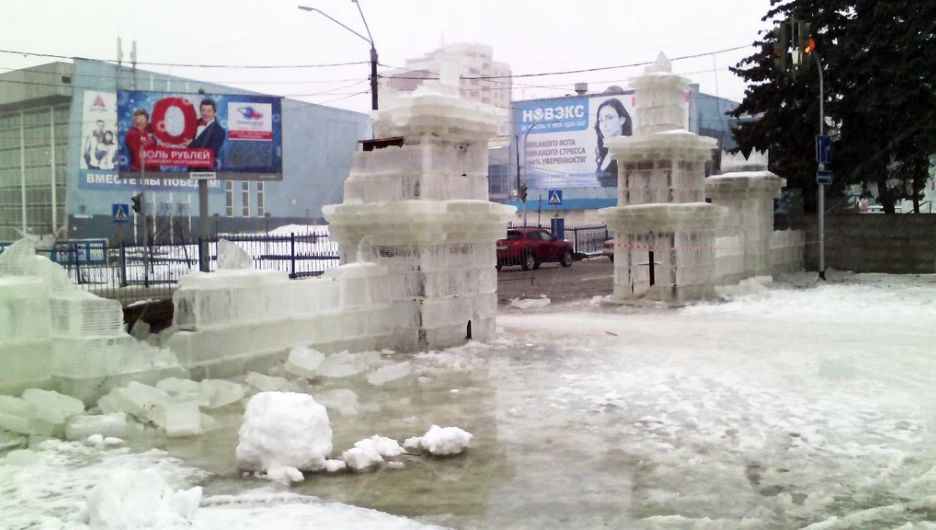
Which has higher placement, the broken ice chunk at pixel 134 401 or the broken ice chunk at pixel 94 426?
the broken ice chunk at pixel 134 401

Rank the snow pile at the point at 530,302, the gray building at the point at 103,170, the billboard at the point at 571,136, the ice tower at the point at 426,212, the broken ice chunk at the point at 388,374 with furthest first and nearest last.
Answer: the billboard at the point at 571,136
the gray building at the point at 103,170
the snow pile at the point at 530,302
the ice tower at the point at 426,212
the broken ice chunk at the point at 388,374

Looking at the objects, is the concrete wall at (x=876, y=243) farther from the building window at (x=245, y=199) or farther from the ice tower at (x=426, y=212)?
the building window at (x=245, y=199)

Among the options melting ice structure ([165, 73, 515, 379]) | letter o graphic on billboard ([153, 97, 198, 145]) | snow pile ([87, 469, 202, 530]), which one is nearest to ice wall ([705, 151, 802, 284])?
melting ice structure ([165, 73, 515, 379])

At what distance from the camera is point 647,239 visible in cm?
1672

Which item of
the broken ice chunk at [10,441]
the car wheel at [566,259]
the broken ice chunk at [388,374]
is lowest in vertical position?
the broken ice chunk at [10,441]

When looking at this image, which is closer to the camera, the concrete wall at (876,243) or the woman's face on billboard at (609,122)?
the concrete wall at (876,243)

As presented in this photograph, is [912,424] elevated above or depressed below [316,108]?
below

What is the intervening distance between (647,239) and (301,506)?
13061 millimetres

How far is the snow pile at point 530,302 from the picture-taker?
17008 millimetres

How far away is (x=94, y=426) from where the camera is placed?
6.27m

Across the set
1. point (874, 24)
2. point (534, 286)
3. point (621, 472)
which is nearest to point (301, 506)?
point (621, 472)

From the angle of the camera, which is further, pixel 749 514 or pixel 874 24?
pixel 874 24

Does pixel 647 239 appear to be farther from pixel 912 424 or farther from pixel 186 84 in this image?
pixel 186 84

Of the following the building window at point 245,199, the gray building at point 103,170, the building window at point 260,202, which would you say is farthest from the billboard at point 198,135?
the building window at point 260,202
